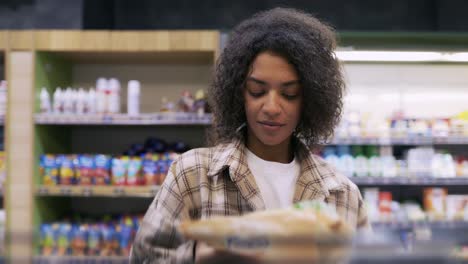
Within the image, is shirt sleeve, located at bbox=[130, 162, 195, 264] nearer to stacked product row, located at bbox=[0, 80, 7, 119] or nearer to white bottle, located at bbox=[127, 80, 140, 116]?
white bottle, located at bbox=[127, 80, 140, 116]

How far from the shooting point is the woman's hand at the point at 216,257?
575 mm

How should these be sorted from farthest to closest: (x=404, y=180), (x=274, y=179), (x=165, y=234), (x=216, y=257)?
(x=404, y=180)
(x=274, y=179)
(x=165, y=234)
(x=216, y=257)

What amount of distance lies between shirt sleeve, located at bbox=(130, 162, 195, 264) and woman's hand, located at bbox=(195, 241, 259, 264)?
1.0 inches

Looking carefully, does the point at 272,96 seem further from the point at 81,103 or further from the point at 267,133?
the point at 81,103

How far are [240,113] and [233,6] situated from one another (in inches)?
148

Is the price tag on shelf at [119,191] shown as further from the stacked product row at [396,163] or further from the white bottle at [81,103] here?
the stacked product row at [396,163]

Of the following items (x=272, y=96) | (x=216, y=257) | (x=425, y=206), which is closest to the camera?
(x=216, y=257)

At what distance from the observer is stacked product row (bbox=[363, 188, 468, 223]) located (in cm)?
369

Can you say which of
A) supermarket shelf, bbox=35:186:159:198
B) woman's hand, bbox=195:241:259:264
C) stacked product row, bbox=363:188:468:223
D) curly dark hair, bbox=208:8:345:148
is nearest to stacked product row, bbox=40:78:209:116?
supermarket shelf, bbox=35:186:159:198

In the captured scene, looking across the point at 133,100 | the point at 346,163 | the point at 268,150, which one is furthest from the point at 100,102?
the point at 268,150

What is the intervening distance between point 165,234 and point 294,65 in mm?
532

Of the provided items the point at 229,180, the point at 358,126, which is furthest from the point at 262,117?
the point at 358,126

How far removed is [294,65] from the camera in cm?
115

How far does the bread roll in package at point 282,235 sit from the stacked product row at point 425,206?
323 centimetres
